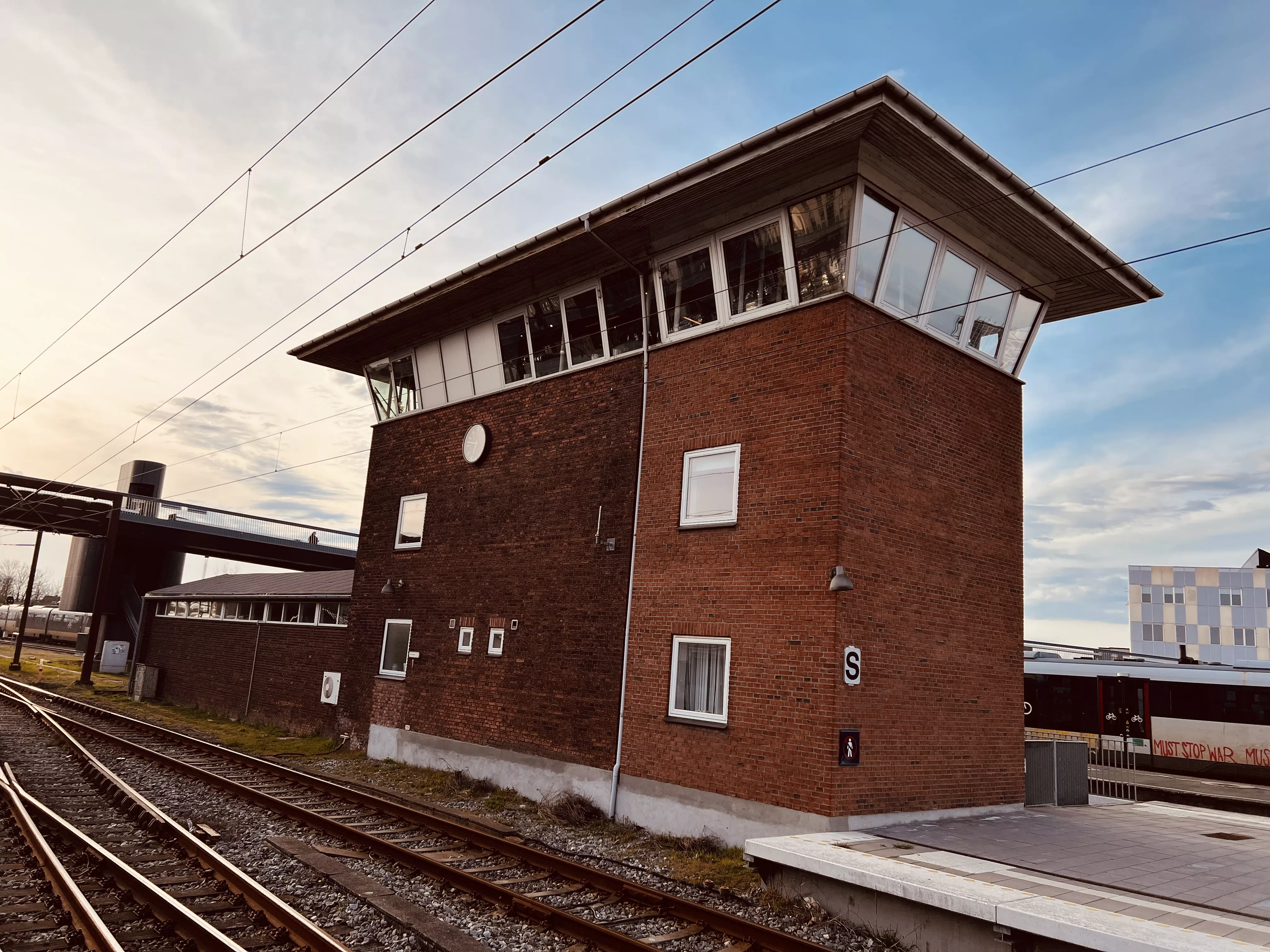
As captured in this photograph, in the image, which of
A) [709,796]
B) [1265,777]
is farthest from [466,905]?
[1265,777]

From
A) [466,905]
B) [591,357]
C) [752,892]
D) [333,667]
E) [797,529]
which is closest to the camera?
[466,905]

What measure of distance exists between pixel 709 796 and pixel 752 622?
2.38 meters

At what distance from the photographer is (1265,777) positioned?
2061cm

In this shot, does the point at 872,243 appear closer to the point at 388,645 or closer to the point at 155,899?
the point at 155,899

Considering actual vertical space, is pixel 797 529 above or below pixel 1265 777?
above

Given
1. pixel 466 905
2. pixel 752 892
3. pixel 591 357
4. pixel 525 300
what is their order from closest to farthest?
1. pixel 466 905
2. pixel 752 892
3. pixel 591 357
4. pixel 525 300

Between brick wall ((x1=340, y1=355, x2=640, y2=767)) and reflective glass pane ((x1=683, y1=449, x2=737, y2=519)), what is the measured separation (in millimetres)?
1241

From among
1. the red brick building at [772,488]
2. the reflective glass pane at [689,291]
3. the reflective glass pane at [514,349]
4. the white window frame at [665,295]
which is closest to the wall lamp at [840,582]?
the red brick building at [772,488]

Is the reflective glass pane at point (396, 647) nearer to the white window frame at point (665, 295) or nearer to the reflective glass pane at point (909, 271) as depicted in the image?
the white window frame at point (665, 295)

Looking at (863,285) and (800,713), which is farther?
(863,285)

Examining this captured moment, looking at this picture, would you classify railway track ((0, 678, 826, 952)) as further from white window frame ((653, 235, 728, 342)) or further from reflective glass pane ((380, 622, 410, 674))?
white window frame ((653, 235, 728, 342))

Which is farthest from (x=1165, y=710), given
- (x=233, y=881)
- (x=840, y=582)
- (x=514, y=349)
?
(x=233, y=881)

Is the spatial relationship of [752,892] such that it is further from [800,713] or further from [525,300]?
[525,300]

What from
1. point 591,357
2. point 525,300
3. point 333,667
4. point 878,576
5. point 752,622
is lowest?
point 333,667
